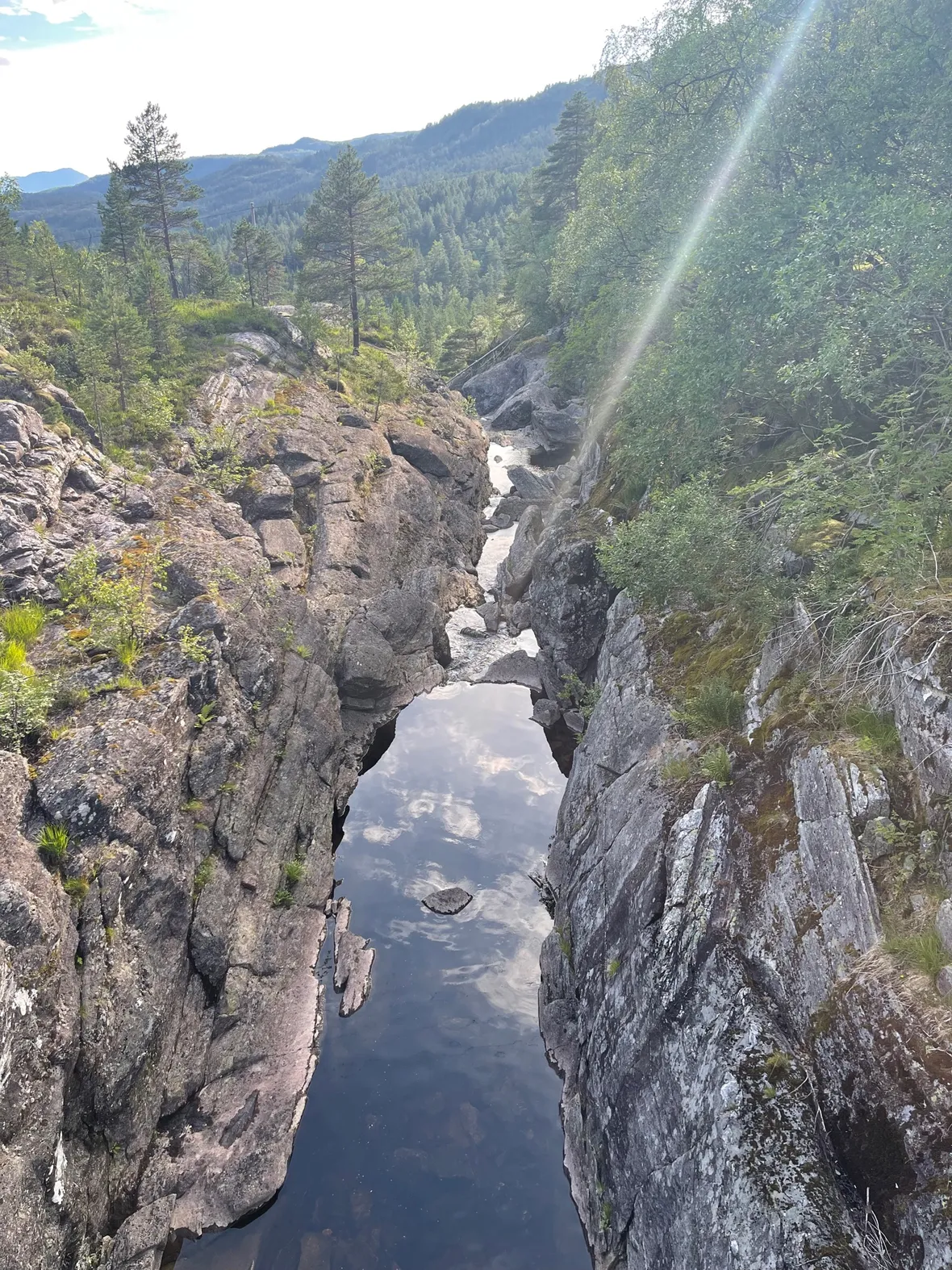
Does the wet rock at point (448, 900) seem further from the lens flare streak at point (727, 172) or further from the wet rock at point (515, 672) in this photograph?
the lens flare streak at point (727, 172)

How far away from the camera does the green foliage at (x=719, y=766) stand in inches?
534

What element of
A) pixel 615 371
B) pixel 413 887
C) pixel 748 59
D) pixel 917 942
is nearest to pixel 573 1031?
pixel 413 887

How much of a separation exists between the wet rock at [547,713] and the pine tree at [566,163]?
204ft

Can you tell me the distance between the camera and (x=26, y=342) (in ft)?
119

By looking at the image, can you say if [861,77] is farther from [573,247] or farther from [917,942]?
[917,942]

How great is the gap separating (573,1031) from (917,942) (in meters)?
10.8

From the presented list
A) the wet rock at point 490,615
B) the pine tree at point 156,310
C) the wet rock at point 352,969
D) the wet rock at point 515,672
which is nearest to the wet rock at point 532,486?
the wet rock at point 490,615

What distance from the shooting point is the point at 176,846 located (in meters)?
17.6

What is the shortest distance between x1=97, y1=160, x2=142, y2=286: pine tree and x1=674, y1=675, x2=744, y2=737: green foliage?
6063 cm

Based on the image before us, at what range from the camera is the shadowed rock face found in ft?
27.2

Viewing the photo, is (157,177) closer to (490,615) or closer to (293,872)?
(490,615)

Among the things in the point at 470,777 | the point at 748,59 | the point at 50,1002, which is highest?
the point at 748,59

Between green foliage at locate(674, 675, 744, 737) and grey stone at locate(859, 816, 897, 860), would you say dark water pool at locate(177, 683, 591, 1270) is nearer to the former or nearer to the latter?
green foliage at locate(674, 675, 744, 737)

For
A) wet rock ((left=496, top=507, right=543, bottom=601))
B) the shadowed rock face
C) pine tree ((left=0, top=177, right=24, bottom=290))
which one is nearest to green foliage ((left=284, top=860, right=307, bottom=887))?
the shadowed rock face
